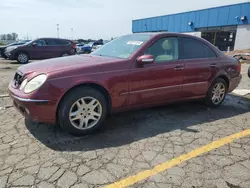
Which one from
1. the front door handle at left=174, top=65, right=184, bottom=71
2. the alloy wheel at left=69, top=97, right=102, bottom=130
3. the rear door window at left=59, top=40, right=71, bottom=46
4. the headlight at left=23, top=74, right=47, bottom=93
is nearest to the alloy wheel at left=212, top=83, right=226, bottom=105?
the front door handle at left=174, top=65, right=184, bottom=71

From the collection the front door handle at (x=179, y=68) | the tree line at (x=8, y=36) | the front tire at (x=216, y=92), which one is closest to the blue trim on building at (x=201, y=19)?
the front tire at (x=216, y=92)

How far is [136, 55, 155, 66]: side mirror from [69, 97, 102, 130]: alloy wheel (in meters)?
0.94

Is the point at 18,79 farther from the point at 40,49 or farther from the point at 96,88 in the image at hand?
the point at 40,49

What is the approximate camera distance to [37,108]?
9.69 feet

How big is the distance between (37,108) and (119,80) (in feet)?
4.11

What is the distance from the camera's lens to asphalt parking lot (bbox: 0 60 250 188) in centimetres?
236

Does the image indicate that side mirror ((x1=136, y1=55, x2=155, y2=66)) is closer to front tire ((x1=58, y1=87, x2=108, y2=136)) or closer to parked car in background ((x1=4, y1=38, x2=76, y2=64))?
front tire ((x1=58, y1=87, x2=108, y2=136))

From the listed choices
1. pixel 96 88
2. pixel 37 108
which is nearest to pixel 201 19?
pixel 96 88

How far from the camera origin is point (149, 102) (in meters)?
3.88

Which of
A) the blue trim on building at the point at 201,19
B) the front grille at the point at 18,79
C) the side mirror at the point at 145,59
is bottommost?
the front grille at the point at 18,79

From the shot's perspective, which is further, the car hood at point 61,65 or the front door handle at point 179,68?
the front door handle at point 179,68

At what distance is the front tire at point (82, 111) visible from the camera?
309cm

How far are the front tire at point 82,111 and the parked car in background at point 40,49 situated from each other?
37.6 feet

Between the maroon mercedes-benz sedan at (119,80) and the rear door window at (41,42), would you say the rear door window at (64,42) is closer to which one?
the rear door window at (41,42)
